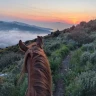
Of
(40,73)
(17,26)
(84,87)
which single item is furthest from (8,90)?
(17,26)

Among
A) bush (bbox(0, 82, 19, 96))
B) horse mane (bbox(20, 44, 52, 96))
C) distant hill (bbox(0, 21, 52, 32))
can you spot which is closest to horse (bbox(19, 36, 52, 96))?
horse mane (bbox(20, 44, 52, 96))

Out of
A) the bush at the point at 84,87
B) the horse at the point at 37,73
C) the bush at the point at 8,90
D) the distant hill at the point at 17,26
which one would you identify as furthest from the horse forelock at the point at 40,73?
the distant hill at the point at 17,26

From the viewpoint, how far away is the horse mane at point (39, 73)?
Answer: 2.07 meters

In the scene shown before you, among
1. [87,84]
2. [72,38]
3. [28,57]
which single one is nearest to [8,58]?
[72,38]

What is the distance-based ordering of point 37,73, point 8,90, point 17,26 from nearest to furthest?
1. point 37,73
2. point 8,90
3. point 17,26

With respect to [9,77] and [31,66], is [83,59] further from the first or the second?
[31,66]

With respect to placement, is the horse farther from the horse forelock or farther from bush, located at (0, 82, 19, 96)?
bush, located at (0, 82, 19, 96)

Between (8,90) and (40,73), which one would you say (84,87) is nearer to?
(8,90)

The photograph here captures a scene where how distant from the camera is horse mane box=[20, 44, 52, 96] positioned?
6.81 feet

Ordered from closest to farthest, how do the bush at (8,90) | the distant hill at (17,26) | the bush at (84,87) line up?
the bush at (84,87), the bush at (8,90), the distant hill at (17,26)

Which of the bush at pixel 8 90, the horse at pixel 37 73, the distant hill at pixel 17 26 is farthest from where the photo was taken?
the distant hill at pixel 17 26

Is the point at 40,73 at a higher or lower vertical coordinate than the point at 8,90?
higher

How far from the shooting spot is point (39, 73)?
2.13 metres

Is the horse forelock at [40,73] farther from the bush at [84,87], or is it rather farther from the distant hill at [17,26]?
the distant hill at [17,26]
